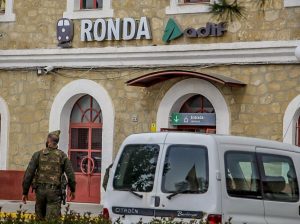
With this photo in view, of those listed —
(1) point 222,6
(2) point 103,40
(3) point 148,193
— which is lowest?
(3) point 148,193

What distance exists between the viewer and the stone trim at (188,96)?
21.6m

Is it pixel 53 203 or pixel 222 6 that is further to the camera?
pixel 53 203

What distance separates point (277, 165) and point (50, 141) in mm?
3594

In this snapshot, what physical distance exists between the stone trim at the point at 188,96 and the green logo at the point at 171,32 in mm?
982

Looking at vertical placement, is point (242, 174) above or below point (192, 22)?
below

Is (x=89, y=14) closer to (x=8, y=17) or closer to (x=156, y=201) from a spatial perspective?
(x=8, y=17)

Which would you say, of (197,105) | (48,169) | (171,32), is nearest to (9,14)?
(171,32)

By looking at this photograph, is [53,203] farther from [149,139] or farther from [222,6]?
[222,6]

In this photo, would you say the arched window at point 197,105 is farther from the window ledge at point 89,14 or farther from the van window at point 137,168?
the van window at point 137,168

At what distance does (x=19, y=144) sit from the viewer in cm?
2448

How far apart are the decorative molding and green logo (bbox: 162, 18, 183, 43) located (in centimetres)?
20

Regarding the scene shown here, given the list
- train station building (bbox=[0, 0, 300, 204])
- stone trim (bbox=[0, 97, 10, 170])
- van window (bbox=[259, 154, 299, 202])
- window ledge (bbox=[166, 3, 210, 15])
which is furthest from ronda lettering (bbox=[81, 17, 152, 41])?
van window (bbox=[259, 154, 299, 202])

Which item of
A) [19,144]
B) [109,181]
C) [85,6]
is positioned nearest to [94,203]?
[19,144]

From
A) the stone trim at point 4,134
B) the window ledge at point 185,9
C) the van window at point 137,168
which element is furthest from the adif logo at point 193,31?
the van window at point 137,168
